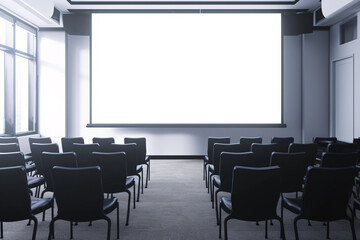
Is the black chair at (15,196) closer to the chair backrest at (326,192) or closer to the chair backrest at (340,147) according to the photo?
the chair backrest at (326,192)

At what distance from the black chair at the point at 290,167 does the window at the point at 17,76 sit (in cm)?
683

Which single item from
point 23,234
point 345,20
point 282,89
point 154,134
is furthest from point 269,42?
point 23,234

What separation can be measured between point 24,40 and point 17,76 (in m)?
1.04

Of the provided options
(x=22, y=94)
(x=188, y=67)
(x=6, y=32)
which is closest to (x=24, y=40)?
(x=6, y=32)

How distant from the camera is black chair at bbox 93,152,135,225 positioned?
12.2 feet

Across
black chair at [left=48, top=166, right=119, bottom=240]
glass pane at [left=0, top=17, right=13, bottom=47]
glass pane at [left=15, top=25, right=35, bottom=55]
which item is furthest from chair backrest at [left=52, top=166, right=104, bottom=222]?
glass pane at [left=15, top=25, right=35, bottom=55]

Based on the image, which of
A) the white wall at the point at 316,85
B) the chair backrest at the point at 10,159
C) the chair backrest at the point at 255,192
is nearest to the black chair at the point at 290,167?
the chair backrest at the point at 255,192

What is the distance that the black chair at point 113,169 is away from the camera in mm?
3721

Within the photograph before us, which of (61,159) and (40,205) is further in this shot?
(61,159)

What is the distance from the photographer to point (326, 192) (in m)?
2.73

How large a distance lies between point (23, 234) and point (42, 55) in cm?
664

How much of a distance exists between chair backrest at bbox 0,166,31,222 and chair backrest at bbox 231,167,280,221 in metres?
1.91

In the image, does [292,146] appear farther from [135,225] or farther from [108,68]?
[108,68]

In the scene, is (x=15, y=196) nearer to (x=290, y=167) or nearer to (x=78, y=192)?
(x=78, y=192)
